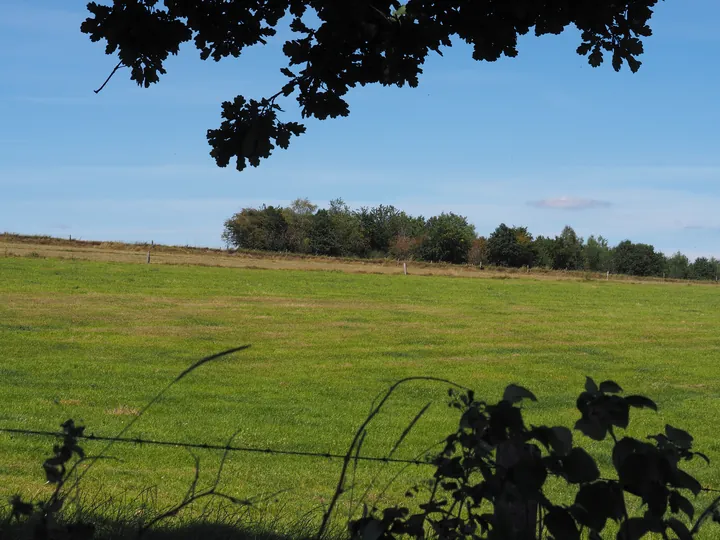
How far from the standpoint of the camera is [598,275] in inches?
2906

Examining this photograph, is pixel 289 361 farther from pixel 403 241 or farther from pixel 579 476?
pixel 403 241

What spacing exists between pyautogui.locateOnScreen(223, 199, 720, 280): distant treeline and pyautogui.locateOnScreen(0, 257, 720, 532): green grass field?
59910 mm

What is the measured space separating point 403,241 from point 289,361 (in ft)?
298

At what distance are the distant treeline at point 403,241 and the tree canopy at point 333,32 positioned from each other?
320 feet

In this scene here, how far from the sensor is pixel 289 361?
19969 millimetres

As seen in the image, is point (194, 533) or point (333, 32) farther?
point (333, 32)

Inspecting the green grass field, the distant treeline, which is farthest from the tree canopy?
the distant treeline

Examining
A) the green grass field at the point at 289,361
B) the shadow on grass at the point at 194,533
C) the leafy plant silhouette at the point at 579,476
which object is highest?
the leafy plant silhouette at the point at 579,476

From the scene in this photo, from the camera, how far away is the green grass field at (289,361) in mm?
10219

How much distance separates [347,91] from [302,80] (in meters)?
0.27

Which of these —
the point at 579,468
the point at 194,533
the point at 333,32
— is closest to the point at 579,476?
the point at 579,468

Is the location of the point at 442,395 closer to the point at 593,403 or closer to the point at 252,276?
the point at 593,403

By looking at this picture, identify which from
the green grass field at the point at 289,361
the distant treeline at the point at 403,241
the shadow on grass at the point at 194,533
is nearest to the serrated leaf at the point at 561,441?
the shadow on grass at the point at 194,533

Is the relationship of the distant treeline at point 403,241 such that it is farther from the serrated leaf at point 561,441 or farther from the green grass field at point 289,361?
the serrated leaf at point 561,441
